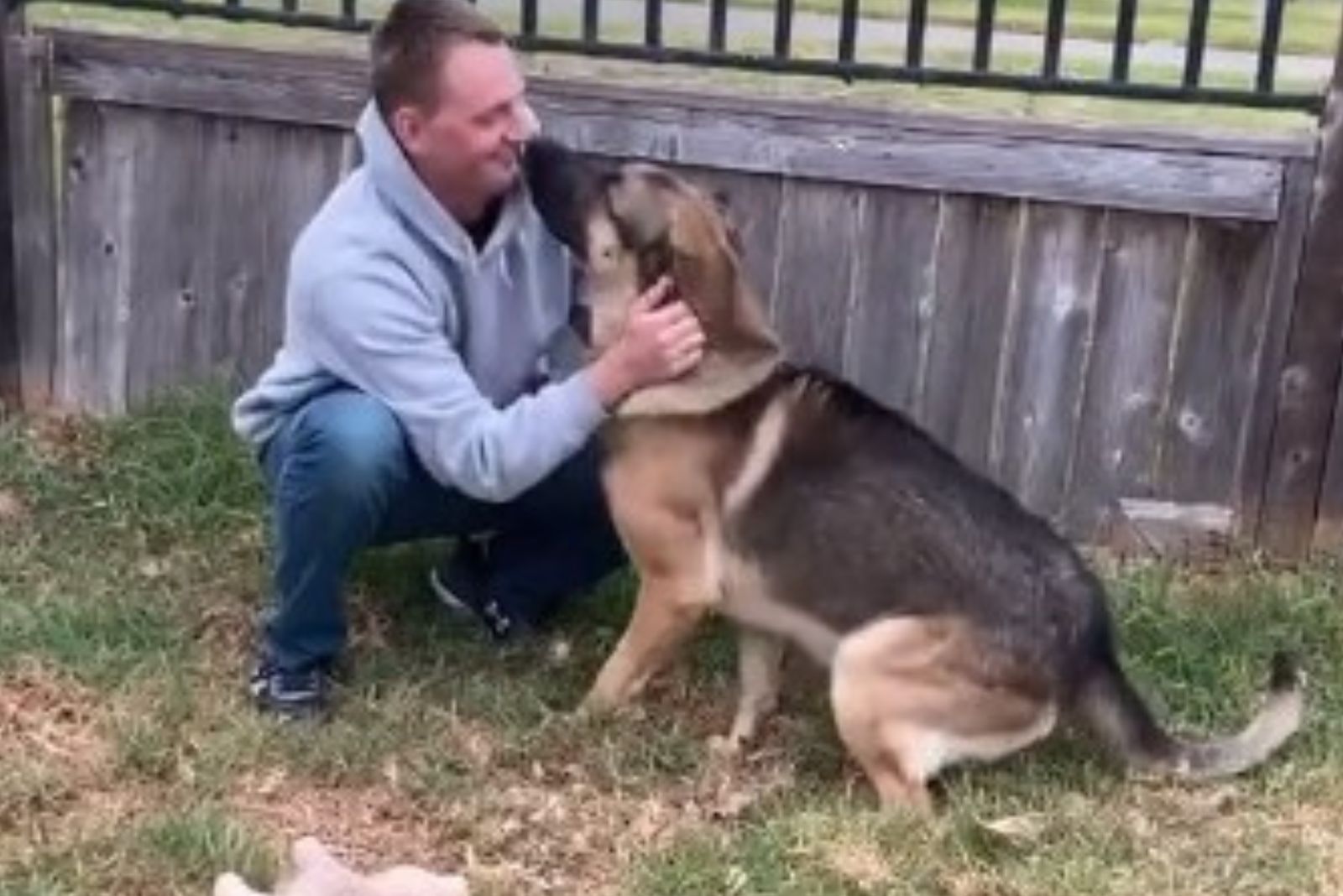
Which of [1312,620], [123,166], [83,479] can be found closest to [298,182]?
[123,166]

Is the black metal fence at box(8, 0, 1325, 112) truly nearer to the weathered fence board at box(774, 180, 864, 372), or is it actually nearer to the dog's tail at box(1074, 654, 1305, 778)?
the weathered fence board at box(774, 180, 864, 372)

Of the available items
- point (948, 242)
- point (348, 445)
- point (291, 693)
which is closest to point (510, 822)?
point (291, 693)

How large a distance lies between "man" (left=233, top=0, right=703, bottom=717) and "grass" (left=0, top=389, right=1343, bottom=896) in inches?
11.4

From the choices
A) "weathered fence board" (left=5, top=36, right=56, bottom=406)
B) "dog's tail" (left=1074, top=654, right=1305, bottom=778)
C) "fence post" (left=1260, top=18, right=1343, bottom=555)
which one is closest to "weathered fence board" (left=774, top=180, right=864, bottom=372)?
"fence post" (left=1260, top=18, right=1343, bottom=555)

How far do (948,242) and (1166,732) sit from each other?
1.52 metres

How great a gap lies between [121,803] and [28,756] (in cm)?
26

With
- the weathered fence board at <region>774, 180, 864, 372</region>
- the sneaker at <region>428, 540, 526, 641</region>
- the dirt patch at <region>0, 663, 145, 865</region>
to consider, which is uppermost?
the weathered fence board at <region>774, 180, 864, 372</region>

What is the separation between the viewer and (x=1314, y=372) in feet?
18.0

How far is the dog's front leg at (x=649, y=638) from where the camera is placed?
4562 millimetres

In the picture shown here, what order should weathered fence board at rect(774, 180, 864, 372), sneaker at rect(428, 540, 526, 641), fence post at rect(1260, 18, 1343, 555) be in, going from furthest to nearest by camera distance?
weathered fence board at rect(774, 180, 864, 372) → fence post at rect(1260, 18, 1343, 555) → sneaker at rect(428, 540, 526, 641)

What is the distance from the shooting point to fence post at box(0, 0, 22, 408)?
19.0 feet

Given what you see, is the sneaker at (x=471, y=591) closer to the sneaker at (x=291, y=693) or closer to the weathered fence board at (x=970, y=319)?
the sneaker at (x=291, y=693)

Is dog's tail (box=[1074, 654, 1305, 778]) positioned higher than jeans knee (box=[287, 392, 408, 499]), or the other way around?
jeans knee (box=[287, 392, 408, 499])

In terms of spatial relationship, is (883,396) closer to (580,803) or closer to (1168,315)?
(1168,315)
